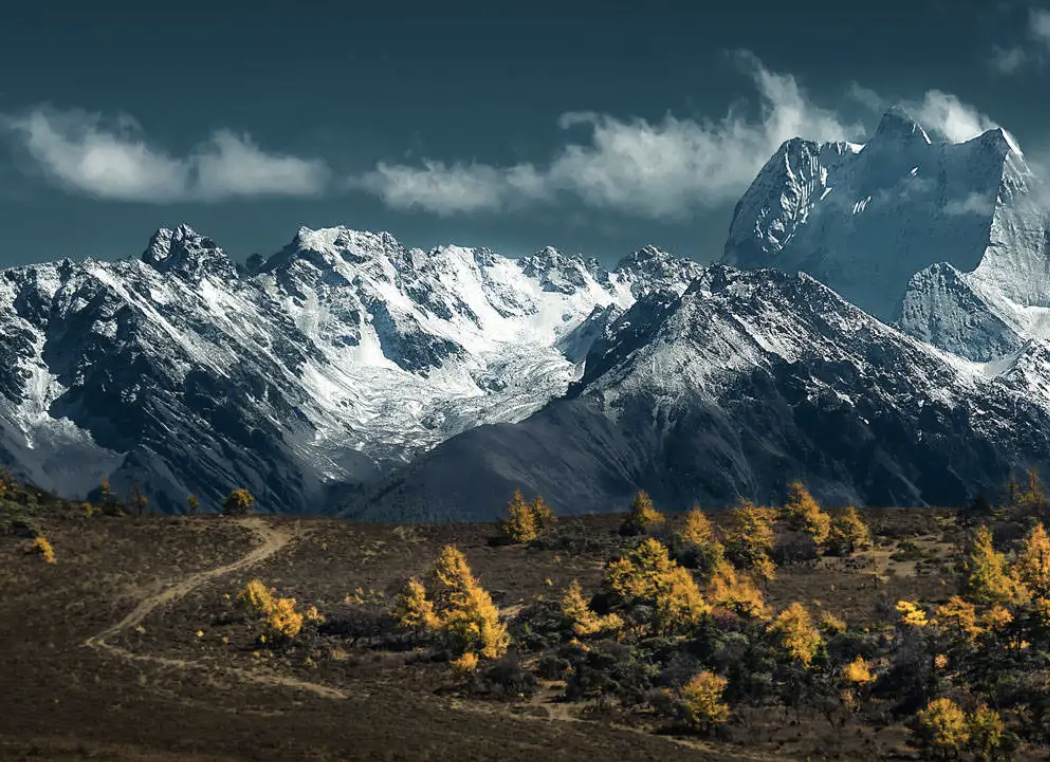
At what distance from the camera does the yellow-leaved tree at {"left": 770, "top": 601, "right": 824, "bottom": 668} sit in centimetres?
9656

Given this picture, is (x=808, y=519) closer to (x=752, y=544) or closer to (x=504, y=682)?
(x=752, y=544)

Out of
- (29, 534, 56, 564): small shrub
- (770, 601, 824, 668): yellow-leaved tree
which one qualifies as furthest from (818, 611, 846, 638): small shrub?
(29, 534, 56, 564): small shrub

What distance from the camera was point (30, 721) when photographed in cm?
8025

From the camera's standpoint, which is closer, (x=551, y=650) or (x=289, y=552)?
(x=551, y=650)

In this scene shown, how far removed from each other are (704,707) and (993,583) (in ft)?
114

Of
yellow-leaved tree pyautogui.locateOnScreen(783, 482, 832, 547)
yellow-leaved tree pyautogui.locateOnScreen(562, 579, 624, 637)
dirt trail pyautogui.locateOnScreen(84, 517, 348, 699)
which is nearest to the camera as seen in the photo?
dirt trail pyautogui.locateOnScreen(84, 517, 348, 699)

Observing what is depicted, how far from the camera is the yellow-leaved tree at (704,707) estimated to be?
87.2m

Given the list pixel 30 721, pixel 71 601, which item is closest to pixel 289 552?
pixel 71 601

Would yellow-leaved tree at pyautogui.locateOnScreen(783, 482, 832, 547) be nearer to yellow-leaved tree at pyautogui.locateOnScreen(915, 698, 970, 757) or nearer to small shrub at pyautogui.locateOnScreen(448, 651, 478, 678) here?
small shrub at pyautogui.locateOnScreen(448, 651, 478, 678)

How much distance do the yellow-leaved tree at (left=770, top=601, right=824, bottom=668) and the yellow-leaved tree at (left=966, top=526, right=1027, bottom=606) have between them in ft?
55.2

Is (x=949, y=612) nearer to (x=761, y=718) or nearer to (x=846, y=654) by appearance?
(x=846, y=654)

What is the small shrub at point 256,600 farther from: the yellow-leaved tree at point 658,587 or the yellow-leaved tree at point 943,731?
the yellow-leaved tree at point 943,731

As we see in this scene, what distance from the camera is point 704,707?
3435 inches

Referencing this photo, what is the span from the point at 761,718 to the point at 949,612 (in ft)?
74.2
